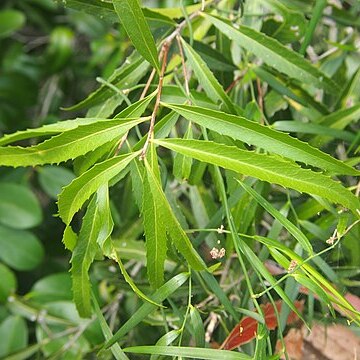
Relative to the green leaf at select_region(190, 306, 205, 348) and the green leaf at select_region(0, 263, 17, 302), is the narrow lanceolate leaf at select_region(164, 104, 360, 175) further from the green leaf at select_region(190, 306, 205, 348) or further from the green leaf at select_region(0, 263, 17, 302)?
the green leaf at select_region(0, 263, 17, 302)

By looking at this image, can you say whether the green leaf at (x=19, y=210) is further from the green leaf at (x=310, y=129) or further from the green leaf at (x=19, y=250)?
the green leaf at (x=310, y=129)

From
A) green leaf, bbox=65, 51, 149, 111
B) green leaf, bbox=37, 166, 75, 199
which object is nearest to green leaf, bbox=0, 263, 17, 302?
green leaf, bbox=37, 166, 75, 199

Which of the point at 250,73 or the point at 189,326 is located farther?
the point at 250,73

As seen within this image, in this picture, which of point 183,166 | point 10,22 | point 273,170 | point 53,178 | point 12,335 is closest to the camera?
point 273,170

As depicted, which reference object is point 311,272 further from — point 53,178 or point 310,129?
point 53,178

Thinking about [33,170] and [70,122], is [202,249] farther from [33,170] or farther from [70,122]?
[33,170]

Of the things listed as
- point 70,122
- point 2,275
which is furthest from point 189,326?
point 2,275

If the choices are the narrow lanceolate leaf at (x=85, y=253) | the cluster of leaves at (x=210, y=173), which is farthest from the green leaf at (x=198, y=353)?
the narrow lanceolate leaf at (x=85, y=253)

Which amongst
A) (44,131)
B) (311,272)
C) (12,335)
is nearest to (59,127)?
(44,131)
